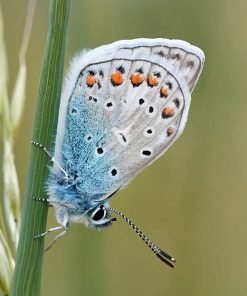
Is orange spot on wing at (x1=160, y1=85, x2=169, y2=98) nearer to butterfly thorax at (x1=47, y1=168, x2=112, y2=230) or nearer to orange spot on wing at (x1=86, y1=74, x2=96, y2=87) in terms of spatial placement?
orange spot on wing at (x1=86, y1=74, x2=96, y2=87)

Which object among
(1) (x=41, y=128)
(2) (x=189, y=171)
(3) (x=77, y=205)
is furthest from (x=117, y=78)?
(2) (x=189, y=171)

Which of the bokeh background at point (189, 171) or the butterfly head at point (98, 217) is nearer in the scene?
the butterfly head at point (98, 217)

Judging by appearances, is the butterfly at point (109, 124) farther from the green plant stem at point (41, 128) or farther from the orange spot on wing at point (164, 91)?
→ the green plant stem at point (41, 128)

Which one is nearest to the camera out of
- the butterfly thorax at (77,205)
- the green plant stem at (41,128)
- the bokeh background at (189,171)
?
the green plant stem at (41,128)

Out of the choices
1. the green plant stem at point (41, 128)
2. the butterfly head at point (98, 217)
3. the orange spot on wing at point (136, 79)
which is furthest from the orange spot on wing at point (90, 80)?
the green plant stem at point (41, 128)

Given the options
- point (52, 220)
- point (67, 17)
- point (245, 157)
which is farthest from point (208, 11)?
point (67, 17)

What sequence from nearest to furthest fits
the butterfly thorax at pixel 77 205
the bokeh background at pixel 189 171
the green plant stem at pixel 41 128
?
1. the green plant stem at pixel 41 128
2. the butterfly thorax at pixel 77 205
3. the bokeh background at pixel 189 171

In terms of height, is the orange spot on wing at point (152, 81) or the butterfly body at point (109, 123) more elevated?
the orange spot on wing at point (152, 81)

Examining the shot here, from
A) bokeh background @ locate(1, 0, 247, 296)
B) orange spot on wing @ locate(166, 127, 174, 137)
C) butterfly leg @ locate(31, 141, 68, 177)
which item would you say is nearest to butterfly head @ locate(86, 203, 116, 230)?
butterfly leg @ locate(31, 141, 68, 177)
